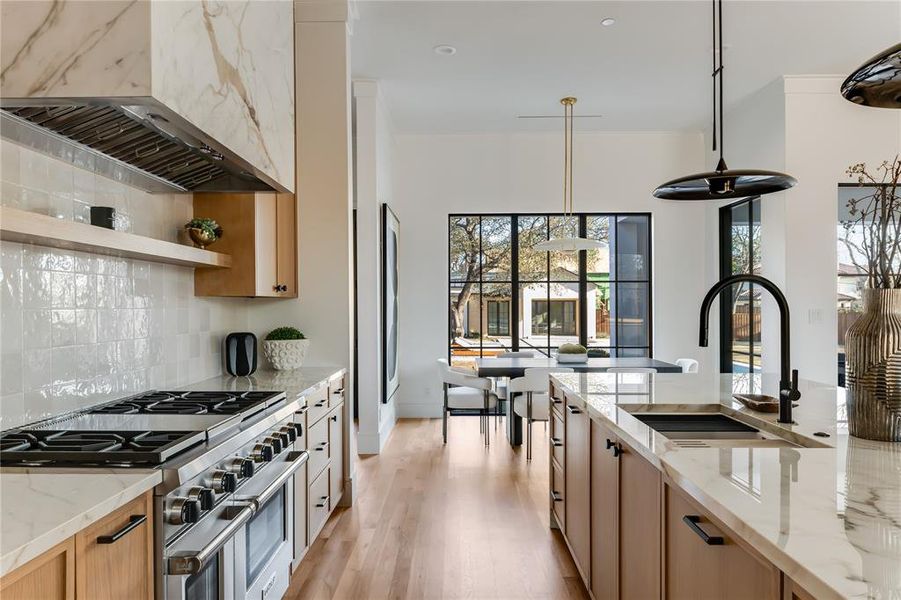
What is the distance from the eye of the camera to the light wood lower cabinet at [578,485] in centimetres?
219

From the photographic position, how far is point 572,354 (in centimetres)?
491

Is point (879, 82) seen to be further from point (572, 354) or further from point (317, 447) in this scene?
point (572, 354)

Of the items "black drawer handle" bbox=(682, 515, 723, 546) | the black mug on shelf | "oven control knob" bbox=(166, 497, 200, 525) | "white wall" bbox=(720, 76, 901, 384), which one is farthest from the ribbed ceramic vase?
"white wall" bbox=(720, 76, 901, 384)

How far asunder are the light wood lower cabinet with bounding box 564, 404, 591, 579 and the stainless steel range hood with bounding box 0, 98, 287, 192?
1.69 metres

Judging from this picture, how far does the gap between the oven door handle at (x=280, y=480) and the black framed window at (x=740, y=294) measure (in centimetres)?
468

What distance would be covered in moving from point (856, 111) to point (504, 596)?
197 inches

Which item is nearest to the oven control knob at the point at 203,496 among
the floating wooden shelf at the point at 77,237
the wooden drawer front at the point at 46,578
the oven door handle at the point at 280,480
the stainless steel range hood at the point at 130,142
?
the oven door handle at the point at 280,480

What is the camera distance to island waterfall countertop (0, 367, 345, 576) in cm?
92

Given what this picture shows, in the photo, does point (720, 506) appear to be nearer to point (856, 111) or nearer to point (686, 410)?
point (686, 410)

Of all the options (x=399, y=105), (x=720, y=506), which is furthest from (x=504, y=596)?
(x=399, y=105)

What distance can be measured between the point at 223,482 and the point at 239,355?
1654mm

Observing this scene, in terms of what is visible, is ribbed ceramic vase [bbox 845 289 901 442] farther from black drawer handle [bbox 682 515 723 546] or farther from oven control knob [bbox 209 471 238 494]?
oven control knob [bbox 209 471 238 494]

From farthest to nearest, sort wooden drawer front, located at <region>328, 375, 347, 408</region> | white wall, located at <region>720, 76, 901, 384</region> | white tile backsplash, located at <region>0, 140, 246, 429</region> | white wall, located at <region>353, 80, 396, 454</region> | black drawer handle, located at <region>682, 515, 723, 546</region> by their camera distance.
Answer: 1. white wall, located at <region>720, 76, 901, 384</region>
2. white wall, located at <region>353, 80, 396, 454</region>
3. wooden drawer front, located at <region>328, 375, 347, 408</region>
4. white tile backsplash, located at <region>0, 140, 246, 429</region>
5. black drawer handle, located at <region>682, 515, 723, 546</region>

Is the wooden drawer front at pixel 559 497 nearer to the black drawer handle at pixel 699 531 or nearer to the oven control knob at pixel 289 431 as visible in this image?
the oven control knob at pixel 289 431
